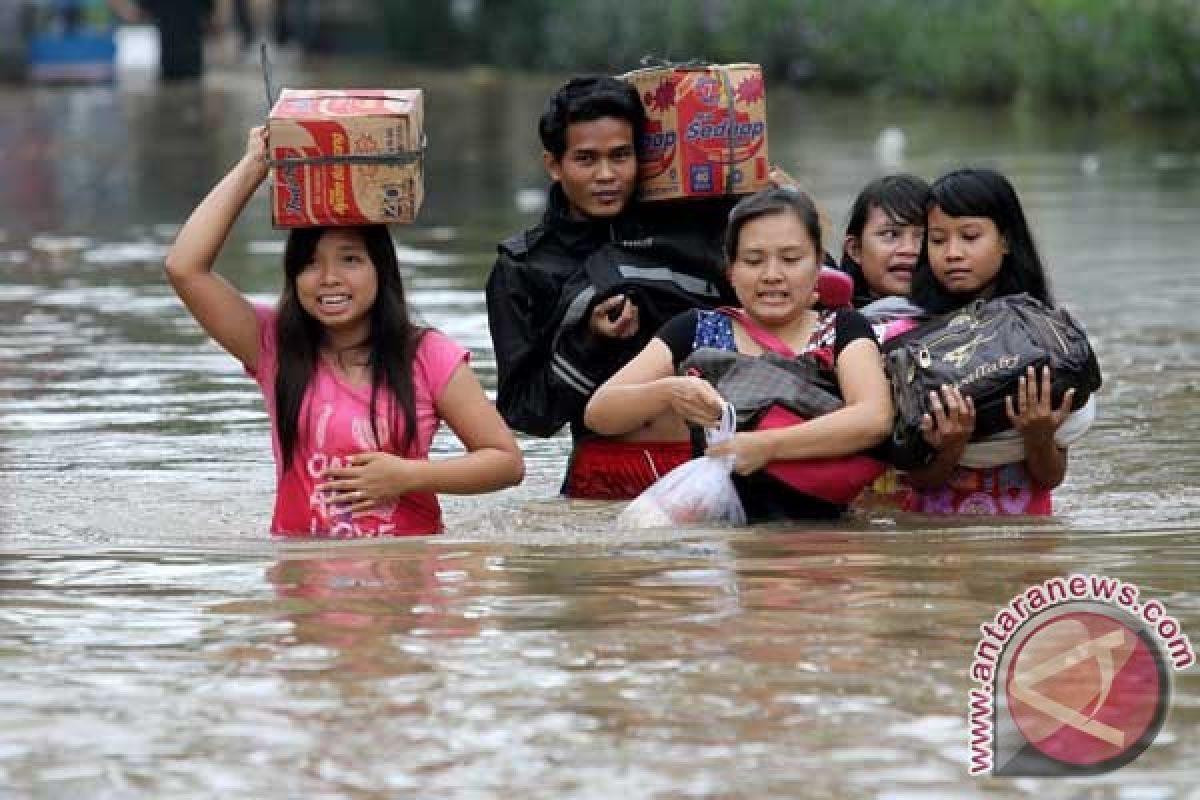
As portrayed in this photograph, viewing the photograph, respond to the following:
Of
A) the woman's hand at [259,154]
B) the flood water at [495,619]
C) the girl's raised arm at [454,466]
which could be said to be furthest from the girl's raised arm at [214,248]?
the flood water at [495,619]

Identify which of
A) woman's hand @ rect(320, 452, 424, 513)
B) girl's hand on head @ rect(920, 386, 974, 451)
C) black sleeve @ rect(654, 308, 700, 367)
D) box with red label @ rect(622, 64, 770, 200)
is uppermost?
box with red label @ rect(622, 64, 770, 200)

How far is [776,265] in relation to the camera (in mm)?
6941

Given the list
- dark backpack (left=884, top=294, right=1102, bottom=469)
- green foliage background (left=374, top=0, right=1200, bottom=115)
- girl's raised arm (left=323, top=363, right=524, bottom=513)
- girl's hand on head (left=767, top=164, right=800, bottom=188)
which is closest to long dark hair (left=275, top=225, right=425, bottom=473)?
girl's raised arm (left=323, top=363, right=524, bottom=513)

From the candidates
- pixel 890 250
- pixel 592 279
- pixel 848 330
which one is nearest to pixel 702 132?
pixel 592 279

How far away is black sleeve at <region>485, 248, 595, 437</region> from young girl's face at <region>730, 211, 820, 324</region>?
92cm

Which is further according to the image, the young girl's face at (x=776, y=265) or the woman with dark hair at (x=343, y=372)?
the young girl's face at (x=776, y=265)

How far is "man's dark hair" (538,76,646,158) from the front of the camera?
760cm

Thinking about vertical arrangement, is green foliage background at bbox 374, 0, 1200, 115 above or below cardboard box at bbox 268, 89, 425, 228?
below

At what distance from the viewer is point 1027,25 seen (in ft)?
93.8

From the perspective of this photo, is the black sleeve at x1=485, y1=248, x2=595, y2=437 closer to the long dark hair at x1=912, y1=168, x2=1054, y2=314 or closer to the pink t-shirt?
the pink t-shirt

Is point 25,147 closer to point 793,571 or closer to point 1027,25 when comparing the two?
point 1027,25

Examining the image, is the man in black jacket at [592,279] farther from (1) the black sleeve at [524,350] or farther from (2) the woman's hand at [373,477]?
(2) the woman's hand at [373,477]

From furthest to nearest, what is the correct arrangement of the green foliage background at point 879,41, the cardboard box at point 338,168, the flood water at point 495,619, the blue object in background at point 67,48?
the blue object in background at point 67,48 → the green foliage background at point 879,41 → the cardboard box at point 338,168 → the flood water at point 495,619

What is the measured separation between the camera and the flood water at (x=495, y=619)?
15.7ft
